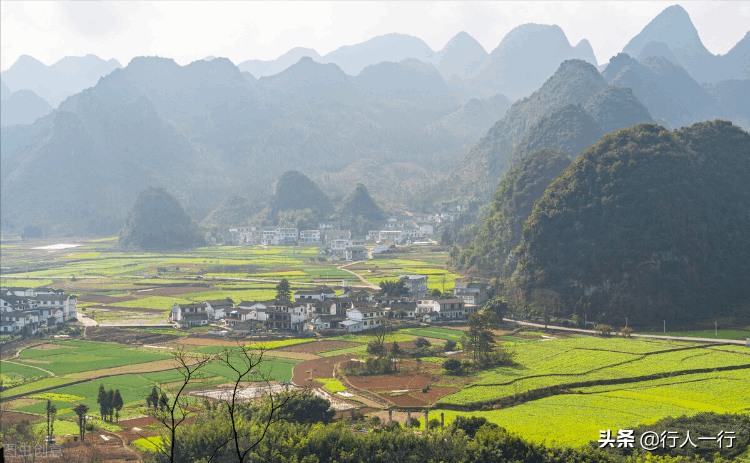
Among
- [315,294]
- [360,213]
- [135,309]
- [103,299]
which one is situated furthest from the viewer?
[360,213]

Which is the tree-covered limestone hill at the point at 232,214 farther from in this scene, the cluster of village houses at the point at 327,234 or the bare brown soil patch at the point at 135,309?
the bare brown soil patch at the point at 135,309

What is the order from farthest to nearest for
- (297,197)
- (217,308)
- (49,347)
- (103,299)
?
1. (297,197)
2. (103,299)
3. (217,308)
4. (49,347)

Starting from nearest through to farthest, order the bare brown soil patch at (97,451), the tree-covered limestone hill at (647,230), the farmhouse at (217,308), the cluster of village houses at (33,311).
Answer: the bare brown soil patch at (97,451) < the cluster of village houses at (33,311) < the tree-covered limestone hill at (647,230) < the farmhouse at (217,308)

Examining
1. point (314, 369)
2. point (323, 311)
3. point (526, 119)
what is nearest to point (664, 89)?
point (526, 119)

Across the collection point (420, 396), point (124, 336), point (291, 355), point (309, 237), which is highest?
point (309, 237)

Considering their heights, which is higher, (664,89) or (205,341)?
(664,89)

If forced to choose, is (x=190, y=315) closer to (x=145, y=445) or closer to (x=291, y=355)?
(x=291, y=355)

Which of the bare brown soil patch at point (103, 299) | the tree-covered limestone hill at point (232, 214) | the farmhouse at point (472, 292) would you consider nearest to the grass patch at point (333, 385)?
the farmhouse at point (472, 292)

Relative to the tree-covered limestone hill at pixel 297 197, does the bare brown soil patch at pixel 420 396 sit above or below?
below
